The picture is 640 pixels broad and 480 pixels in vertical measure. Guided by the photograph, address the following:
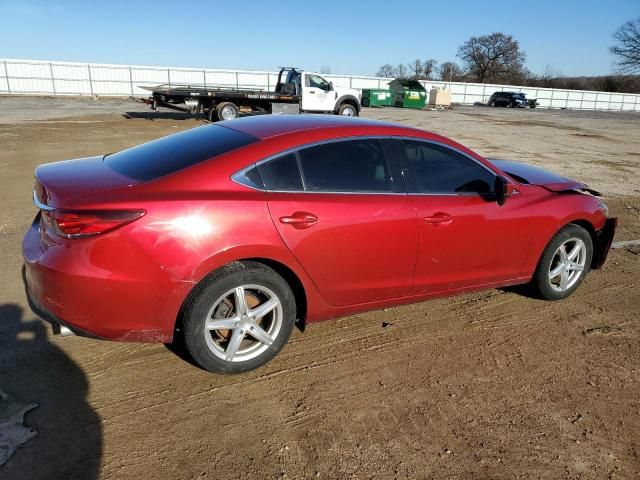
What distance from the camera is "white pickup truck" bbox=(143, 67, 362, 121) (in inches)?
773

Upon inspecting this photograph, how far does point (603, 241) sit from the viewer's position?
458 cm

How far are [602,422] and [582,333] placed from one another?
3.82 ft

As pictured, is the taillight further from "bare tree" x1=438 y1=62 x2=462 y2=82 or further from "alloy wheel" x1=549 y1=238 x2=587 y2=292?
"bare tree" x1=438 y1=62 x2=462 y2=82

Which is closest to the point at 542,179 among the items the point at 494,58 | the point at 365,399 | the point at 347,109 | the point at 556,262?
the point at 556,262

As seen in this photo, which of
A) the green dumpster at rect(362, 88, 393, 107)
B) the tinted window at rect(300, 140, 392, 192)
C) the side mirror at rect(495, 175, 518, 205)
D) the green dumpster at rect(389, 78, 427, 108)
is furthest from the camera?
the green dumpster at rect(389, 78, 427, 108)

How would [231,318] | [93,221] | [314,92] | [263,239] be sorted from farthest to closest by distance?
[314,92] → [231,318] → [263,239] → [93,221]

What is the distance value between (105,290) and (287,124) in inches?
66.3

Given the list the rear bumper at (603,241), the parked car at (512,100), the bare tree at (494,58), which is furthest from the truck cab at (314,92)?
the bare tree at (494,58)

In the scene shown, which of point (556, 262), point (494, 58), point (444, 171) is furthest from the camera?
point (494, 58)

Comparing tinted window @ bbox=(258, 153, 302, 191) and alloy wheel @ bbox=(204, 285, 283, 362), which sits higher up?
tinted window @ bbox=(258, 153, 302, 191)

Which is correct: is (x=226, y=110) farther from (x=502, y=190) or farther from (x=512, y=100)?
(x=512, y=100)

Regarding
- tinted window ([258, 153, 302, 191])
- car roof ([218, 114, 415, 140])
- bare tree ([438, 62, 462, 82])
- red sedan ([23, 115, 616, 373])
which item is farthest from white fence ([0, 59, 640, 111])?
bare tree ([438, 62, 462, 82])

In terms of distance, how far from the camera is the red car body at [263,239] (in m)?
2.66

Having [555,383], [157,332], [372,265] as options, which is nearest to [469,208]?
[372,265]
